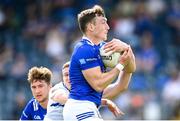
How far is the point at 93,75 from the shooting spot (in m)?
8.25

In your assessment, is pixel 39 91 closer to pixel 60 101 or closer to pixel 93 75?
pixel 60 101

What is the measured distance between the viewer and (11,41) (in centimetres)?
1909

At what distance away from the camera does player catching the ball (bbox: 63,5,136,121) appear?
827 cm

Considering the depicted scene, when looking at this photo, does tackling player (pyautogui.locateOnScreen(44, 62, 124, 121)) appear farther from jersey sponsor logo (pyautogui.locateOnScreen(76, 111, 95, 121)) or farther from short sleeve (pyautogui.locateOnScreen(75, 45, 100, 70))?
short sleeve (pyautogui.locateOnScreen(75, 45, 100, 70))

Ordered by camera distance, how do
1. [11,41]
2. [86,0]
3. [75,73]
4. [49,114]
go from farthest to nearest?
[86,0] < [11,41] < [49,114] < [75,73]

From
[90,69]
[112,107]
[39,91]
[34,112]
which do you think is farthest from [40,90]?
[90,69]

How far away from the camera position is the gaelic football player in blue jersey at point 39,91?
977 centimetres

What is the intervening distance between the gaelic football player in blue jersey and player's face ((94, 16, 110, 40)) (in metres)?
1.59

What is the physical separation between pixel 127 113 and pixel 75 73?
322 inches

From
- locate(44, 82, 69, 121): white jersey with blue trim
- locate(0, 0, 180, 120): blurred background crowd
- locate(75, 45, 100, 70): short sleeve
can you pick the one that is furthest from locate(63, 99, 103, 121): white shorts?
locate(0, 0, 180, 120): blurred background crowd

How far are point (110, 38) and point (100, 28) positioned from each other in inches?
396

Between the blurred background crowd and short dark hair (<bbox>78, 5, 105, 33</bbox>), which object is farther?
the blurred background crowd

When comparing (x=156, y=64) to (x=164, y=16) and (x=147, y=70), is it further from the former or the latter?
(x=164, y=16)

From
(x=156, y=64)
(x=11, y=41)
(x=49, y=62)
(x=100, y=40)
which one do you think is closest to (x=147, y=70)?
(x=156, y=64)
